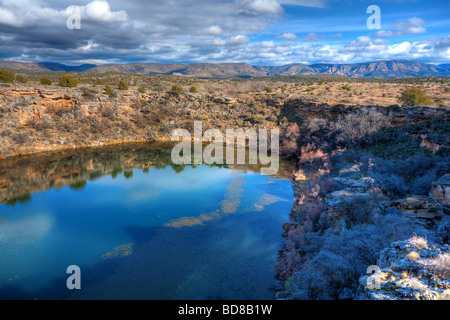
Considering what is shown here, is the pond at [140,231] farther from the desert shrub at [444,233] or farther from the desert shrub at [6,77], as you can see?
the desert shrub at [6,77]

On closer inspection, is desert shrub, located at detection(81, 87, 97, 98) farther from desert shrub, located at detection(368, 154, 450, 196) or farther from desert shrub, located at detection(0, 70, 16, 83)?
desert shrub, located at detection(368, 154, 450, 196)

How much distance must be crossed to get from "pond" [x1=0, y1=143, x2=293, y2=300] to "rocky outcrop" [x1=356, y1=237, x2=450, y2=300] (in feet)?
13.4

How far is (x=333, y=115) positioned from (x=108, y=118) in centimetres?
2785

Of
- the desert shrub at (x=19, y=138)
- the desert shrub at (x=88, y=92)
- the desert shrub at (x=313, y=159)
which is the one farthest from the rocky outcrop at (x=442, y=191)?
the desert shrub at (x=88, y=92)

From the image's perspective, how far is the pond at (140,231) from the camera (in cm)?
956

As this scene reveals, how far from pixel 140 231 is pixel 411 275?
11310 mm

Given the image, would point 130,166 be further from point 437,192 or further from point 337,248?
point 437,192

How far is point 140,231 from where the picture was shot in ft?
43.4

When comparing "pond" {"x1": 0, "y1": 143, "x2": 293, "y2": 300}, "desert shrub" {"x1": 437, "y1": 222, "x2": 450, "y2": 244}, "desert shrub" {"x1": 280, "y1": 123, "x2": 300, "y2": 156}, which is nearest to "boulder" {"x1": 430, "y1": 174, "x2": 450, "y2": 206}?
"desert shrub" {"x1": 437, "y1": 222, "x2": 450, "y2": 244}

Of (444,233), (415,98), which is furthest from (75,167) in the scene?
(415,98)
